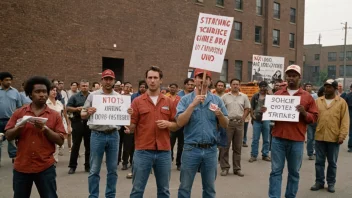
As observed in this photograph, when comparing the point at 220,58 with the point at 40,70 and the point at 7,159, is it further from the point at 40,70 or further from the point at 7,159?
the point at 40,70

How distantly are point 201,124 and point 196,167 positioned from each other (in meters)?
0.58

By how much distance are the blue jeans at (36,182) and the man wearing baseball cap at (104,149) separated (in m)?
1.47

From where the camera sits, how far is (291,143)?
569 cm

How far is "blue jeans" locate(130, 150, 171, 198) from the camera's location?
4.79 meters

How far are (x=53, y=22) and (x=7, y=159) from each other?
11939 millimetres

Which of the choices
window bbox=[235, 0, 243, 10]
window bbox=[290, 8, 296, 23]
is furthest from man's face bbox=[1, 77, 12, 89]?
window bbox=[290, 8, 296, 23]

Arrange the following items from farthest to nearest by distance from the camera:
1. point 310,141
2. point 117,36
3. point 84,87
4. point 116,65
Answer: point 116,65 < point 117,36 < point 310,141 < point 84,87

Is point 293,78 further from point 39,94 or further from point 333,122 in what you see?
point 39,94

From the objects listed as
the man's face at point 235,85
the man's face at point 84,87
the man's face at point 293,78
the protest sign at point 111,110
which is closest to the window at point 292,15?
the man's face at point 235,85

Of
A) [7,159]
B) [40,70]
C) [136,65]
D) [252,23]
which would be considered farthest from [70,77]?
[252,23]

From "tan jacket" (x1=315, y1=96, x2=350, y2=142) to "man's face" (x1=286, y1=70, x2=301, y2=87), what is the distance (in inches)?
64.9

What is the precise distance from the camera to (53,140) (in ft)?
13.6

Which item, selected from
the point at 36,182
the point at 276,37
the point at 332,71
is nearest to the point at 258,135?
the point at 36,182

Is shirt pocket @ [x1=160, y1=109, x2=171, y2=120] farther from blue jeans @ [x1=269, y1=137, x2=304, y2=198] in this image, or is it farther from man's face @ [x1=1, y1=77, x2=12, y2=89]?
man's face @ [x1=1, y1=77, x2=12, y2=89]
